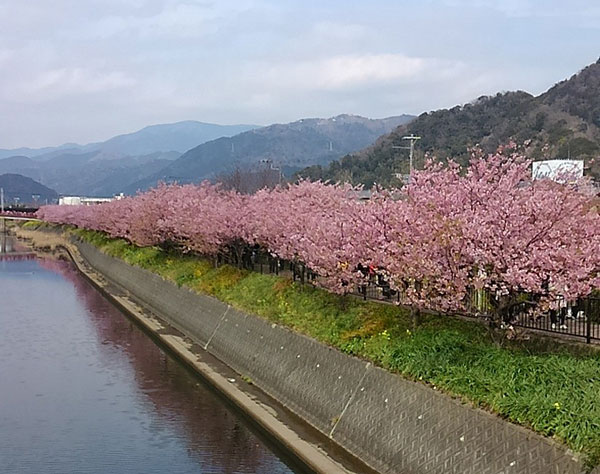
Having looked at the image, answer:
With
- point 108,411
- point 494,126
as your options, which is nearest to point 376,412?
point 108,411

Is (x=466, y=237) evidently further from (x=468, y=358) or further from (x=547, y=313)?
(x=547, y=313)

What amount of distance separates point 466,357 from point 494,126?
7301 cm

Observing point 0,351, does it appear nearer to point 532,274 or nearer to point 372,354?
point 372,354

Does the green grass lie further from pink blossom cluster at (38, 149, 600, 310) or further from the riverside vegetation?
pink blossom cluster at (38, 149, 600, 310)

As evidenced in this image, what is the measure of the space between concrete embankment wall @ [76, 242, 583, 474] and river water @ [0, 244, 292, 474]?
1200 mm

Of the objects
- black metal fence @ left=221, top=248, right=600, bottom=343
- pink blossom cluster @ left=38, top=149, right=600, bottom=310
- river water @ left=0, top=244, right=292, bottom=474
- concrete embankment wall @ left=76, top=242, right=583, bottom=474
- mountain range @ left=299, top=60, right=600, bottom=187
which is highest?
mountain range @ left=299, top=60, right=600, bottom=187

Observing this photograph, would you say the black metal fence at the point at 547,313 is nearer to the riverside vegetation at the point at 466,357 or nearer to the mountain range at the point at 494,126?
the riverside vegetation at the point at 466,357

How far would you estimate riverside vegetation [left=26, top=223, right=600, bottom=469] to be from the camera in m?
8.50

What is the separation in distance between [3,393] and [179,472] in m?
7.40

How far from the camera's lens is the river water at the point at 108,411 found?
13266mm

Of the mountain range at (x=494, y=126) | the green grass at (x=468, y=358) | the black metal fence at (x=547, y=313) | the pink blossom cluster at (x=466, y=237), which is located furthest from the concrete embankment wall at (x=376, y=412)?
the mountain range at (x=494, y=126)

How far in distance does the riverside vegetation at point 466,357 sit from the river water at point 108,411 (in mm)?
2616

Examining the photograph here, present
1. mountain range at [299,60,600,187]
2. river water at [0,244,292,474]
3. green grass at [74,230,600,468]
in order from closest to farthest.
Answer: green grass at [74,230,600,468] < river water at [0,244,292,474] < mountain range at [299,60,600,187]

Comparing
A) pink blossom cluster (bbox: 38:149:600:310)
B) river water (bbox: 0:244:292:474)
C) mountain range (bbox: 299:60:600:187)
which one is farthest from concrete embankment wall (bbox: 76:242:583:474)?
→ mountain range (bbox: 299:60:600:187)
